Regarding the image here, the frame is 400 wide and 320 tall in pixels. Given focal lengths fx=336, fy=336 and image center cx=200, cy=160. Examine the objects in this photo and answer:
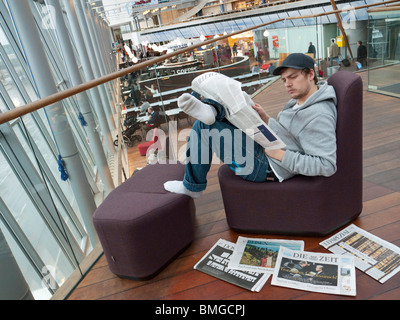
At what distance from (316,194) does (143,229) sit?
937 millimetres

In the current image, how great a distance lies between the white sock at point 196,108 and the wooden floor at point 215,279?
2.64ft

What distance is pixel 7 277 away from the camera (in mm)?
1578

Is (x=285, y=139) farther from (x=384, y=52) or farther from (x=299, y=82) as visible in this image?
(x=384, y=52)

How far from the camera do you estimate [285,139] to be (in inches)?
76.3

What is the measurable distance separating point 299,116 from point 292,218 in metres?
0.57

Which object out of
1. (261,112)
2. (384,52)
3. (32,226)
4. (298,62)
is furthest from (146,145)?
(384,52)

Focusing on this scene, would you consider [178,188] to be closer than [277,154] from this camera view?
No

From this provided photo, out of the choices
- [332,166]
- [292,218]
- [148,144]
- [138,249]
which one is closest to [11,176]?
[138,249]

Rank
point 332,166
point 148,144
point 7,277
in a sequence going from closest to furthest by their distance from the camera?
point 7,277 → point 332,166 → point 148,144

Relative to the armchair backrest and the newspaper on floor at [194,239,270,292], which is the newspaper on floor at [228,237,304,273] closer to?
the newspaper on floor at [194,239,270,292]

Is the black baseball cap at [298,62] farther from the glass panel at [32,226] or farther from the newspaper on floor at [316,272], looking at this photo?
the glass panel at [32,226]

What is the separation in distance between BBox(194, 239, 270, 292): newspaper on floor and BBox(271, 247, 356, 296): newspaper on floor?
0.29ft

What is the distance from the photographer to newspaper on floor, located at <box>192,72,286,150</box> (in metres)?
1.71
